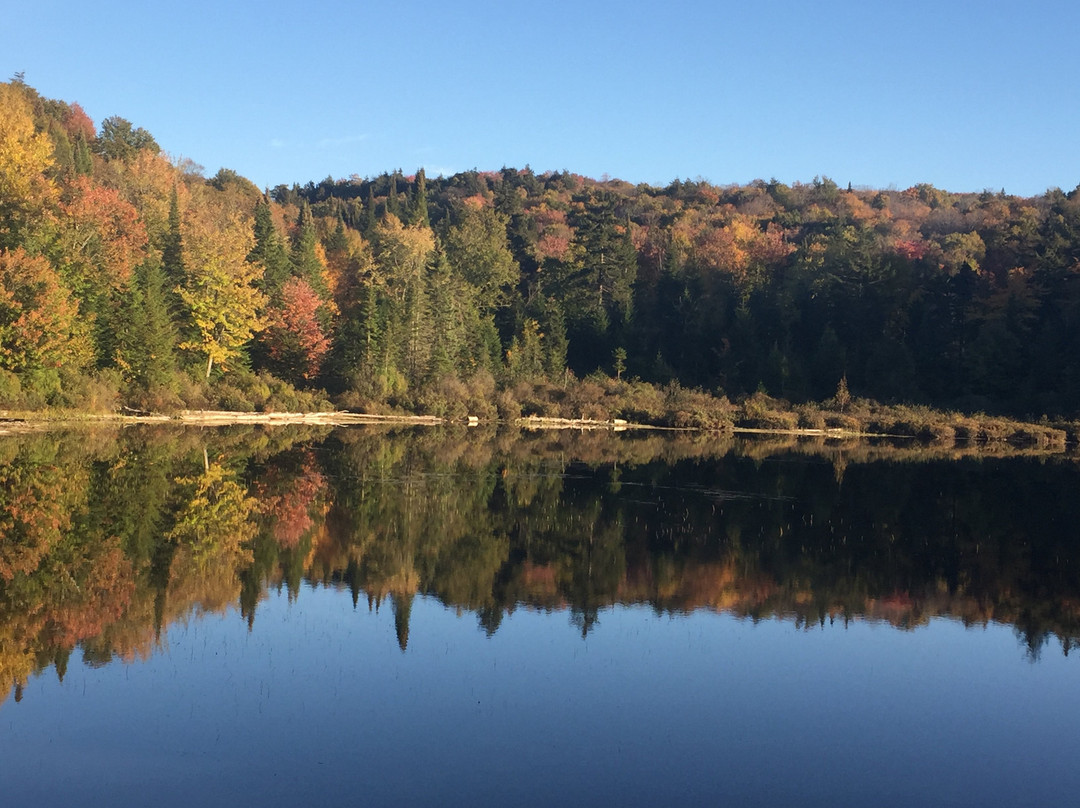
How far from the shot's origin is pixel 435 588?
62.3 ft

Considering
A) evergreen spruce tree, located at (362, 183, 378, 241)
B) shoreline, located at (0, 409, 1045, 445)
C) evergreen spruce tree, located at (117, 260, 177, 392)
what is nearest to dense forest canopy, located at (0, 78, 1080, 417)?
evergreen spruce tree, located at (117, 260, 177, 392)

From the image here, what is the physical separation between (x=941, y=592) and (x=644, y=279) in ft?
296

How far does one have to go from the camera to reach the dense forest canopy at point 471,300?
5822 cm

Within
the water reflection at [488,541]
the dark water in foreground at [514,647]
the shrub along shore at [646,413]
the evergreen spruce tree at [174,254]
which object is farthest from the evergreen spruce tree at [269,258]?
the dark water in foreground at [514,647]

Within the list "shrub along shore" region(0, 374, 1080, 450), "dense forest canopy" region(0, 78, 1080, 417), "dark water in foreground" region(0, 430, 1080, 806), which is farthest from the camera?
"shrub along shore" region(0, 374, 1080, 450)

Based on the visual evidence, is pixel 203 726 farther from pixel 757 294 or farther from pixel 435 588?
pixel 757 294

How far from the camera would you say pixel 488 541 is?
23656mm

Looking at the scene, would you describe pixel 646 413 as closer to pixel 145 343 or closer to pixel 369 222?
pixel 145 343

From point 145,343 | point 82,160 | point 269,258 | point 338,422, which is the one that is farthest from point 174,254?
point 338,422

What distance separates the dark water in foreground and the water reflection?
0.11 meters

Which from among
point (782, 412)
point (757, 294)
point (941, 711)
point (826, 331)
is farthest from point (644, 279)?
point (941, 711)

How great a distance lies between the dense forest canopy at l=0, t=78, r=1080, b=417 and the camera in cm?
5822

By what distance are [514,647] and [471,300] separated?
7664 centimetres

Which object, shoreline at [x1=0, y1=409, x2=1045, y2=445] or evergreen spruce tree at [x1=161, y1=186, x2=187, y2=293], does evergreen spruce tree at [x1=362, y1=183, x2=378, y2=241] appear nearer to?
evergreen spruce tree at [x1=161, y1=186, x2=187, y2=293]
